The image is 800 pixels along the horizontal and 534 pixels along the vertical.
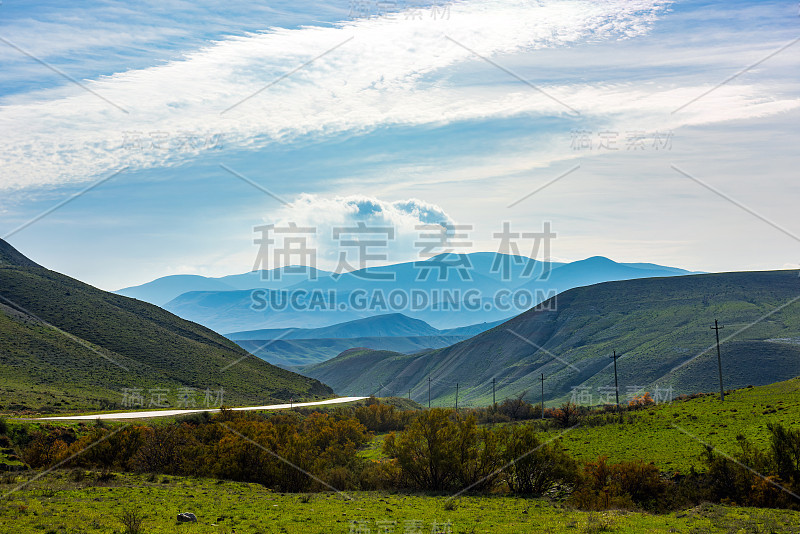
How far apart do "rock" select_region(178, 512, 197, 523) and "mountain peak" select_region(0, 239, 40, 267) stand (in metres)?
114

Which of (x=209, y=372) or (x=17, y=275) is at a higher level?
(x=17, y=275)

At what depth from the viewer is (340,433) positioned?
58281 millimetres

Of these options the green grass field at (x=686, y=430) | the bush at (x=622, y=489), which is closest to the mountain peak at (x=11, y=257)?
the green grass field at (x=686, y=430)

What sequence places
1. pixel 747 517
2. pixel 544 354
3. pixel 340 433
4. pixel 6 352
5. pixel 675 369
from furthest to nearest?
1. pixel 544 354
2. pixel 675 369
3. pixel 6 352
4. pixel 340 433
5. pixel 747 517

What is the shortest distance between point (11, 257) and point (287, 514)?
134767 mm

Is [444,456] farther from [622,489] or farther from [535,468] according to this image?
[622,489]

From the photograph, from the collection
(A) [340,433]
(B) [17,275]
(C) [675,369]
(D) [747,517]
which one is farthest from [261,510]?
(C) [675,369]

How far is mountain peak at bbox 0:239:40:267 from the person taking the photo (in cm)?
11976

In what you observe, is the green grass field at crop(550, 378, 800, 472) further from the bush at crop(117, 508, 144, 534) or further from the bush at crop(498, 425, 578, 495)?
the bush at crop(117, 508, 144, 534)

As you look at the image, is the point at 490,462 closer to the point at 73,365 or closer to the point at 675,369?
the point at 73,365

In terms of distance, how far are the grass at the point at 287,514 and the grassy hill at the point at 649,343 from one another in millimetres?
95571

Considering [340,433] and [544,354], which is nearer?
[340,433]

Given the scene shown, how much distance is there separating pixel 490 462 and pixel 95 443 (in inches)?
1014

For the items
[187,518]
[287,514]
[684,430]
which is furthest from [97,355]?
[684,430]
